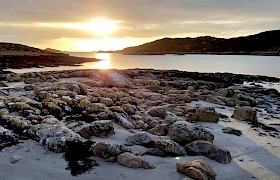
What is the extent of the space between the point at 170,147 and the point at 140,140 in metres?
0.96

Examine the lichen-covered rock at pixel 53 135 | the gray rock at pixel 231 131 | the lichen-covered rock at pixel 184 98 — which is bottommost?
the gray rock at pixel 231 131

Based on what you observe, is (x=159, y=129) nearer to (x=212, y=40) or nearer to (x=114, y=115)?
(x=114, y=115)

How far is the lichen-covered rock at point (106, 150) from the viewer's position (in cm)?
728

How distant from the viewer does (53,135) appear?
7.82m

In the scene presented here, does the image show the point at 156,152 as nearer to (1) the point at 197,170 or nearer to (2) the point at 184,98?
(1) the point at 197,170

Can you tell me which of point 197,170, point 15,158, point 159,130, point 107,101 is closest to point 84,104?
point 107,101

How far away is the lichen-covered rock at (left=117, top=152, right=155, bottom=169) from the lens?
22.8ft

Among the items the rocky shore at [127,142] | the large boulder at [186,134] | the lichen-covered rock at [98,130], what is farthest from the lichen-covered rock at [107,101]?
the large boulder at [186,134]

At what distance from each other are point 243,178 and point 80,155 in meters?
3.89

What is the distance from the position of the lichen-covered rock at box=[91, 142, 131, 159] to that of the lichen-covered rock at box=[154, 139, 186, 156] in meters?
1.02

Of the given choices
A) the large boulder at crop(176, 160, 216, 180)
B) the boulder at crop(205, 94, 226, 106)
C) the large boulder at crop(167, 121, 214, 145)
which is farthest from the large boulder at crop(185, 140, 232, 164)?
the boulder at crop(205, 94, 226, 106)

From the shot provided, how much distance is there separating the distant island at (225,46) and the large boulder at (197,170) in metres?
129

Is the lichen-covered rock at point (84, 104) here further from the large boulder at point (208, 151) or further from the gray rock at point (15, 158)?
the large boulder at point (208, 151)

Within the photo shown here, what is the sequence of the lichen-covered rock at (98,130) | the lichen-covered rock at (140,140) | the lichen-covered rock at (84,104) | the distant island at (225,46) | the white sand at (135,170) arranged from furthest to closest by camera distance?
the distant island at (225,46) → the lichen-covered rock at (84,104) → the lichen-covered rock at (98,130) → the lichen-covered rock at (140,140) → the white sand at (135,170)
